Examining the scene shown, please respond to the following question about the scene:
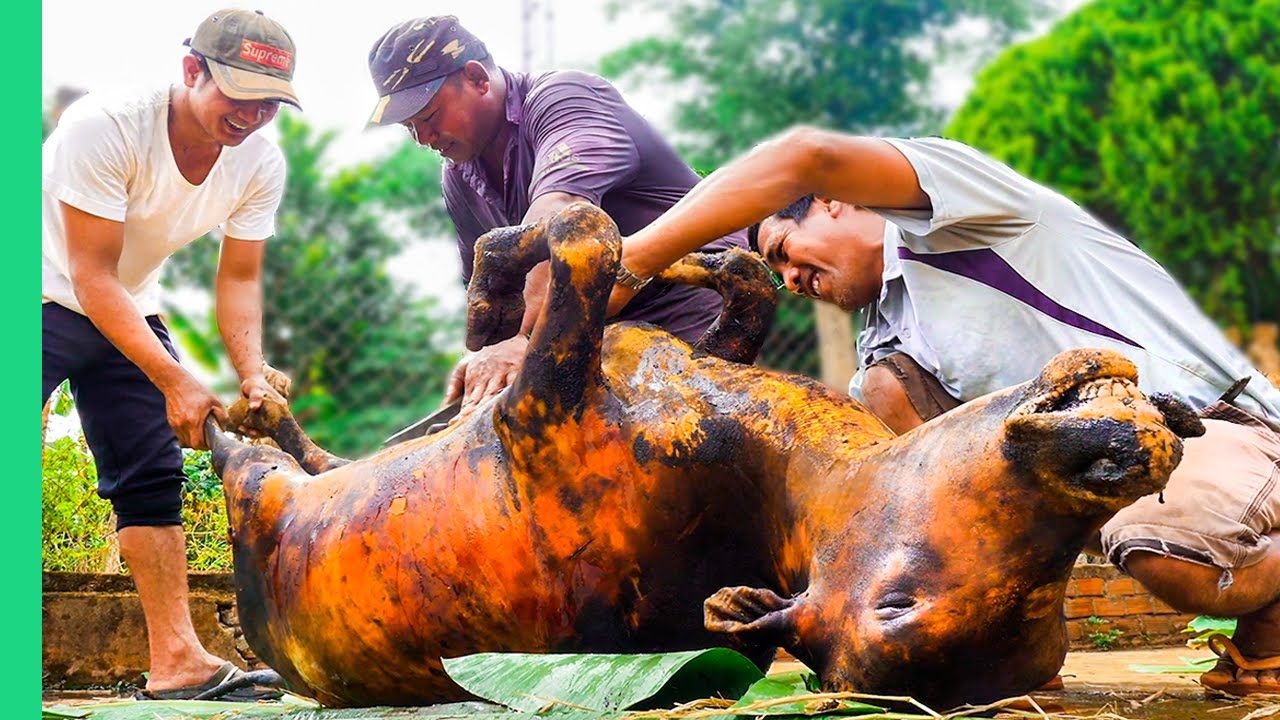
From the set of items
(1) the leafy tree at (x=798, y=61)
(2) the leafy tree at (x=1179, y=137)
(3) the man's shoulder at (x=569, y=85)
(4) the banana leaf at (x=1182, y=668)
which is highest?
(1) the leafy tree at (x=798, y=61)

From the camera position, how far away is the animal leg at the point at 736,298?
2.89 meters

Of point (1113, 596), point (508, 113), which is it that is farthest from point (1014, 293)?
point (1113, 596)

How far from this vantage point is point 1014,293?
10.3 ft

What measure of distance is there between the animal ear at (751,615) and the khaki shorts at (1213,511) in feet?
3.24

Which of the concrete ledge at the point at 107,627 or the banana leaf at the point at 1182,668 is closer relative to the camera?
the banana leaf at the point at 1182,668

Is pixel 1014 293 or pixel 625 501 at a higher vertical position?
pixel 1014 293

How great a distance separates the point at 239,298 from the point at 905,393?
7.93 feet

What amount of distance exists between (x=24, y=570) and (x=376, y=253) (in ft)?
38.7

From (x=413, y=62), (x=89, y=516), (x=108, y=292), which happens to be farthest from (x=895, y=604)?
(x=89, y=516)

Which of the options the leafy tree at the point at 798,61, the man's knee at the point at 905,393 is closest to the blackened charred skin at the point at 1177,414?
the man's knee at the point at 905,393

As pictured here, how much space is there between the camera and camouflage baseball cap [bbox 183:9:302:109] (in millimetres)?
4398

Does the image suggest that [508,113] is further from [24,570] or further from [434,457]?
[24,570]

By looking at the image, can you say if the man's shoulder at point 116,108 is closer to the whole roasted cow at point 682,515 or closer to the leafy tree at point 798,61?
the whole roasted cow at point 682,515

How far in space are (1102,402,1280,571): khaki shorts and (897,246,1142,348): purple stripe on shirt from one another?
28 cm
